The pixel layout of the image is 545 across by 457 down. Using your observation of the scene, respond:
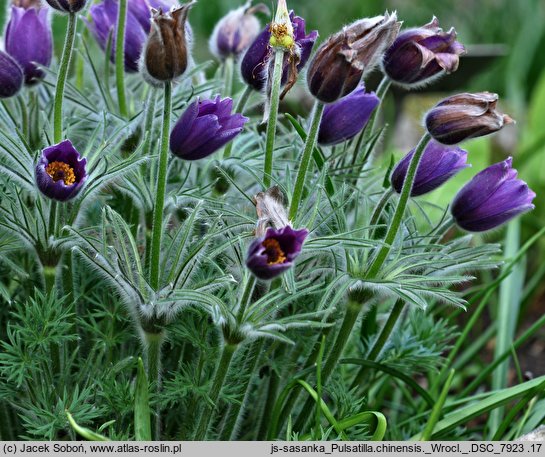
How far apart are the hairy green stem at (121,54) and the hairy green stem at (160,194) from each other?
0.24 meters

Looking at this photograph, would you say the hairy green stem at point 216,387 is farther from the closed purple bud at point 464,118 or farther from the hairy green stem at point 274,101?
the closed purple bud at point 464,118

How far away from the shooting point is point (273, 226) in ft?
2.68

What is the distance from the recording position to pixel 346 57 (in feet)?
2.69

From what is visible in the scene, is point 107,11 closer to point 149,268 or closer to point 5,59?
point 5,59

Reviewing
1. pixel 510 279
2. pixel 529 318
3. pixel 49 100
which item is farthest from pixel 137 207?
pixel 529 318

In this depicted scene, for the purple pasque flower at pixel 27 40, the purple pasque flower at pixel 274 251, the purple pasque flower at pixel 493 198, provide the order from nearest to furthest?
1. the purple pasque flower at pixel 274 251
2. the purple pasque flower at pixel 493 198
3. the purple pasque flower at pixel 27 40

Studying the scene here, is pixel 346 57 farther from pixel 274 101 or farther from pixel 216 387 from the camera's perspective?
pixel 216 387

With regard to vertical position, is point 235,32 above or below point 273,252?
above

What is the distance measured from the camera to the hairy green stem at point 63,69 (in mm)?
899


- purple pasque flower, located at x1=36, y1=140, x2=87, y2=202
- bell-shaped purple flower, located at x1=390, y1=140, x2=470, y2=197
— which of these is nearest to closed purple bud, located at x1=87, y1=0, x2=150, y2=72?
purple pasque flower, located at x1=36, y1=140, x2=87, y2=202

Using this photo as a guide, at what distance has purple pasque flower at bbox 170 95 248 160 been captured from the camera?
3.04 ft

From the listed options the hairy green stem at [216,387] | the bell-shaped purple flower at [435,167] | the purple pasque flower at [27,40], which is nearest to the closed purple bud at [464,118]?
the bell-shaped purple flower at [435,167]

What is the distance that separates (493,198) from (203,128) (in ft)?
1.20

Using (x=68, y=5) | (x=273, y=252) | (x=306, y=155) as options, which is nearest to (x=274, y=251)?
(x=273, y=252)
